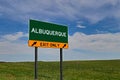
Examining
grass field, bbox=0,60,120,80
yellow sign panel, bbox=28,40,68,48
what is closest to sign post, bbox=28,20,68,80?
yellow sign panel, bbox=28,40,68,48

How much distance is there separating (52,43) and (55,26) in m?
1.03

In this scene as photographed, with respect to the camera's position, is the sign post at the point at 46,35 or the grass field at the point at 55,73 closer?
the sign post at the point at 46,35

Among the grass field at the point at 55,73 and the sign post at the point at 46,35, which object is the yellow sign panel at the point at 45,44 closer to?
the sign post at the point at 46,35

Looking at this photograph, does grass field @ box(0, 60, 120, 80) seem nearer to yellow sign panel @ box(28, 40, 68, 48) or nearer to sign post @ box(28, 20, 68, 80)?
yellow sign panel @ box(28, 40, 68, 48)

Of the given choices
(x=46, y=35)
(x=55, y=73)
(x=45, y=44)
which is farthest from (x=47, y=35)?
(x=55, y=73)

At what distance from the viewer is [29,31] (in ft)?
49.8

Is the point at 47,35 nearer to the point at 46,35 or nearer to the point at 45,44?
the point at 46,35

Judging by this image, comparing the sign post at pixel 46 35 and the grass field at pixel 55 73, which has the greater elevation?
the sign post at pixel 46 35

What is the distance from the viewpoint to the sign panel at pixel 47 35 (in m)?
15.4

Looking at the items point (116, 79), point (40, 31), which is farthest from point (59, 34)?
point (116, 79)

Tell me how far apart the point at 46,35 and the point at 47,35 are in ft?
0.27

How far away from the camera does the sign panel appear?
608 inches

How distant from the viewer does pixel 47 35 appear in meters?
16.6

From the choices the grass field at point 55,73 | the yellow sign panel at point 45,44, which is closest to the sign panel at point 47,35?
the yellow sign panel at point 45,44
